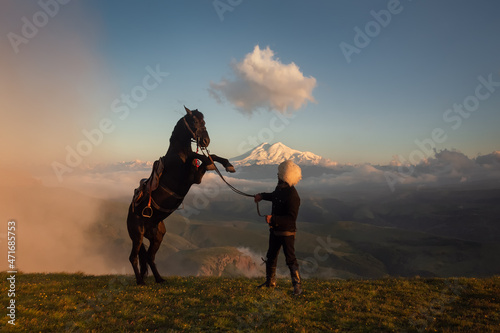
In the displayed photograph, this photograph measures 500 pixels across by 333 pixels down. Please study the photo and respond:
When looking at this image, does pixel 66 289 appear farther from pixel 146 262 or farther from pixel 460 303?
pixel 460 303

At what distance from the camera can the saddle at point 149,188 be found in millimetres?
10945

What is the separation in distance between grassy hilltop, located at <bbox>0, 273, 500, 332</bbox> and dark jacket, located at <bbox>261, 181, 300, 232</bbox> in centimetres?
251

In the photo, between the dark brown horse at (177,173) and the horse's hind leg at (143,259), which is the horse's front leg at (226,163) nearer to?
the dark brown horse at (177,173)

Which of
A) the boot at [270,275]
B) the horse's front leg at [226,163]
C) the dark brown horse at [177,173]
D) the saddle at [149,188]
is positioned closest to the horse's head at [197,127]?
the dark brown horse at [177,173]

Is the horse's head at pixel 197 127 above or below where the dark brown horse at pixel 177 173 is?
above

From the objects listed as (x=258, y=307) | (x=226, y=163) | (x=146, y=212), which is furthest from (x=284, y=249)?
(x=146, y=212)

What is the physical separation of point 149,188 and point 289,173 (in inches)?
228

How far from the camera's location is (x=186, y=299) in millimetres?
9336

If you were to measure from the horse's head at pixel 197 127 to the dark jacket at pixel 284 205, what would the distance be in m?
3.27

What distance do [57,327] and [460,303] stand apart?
41.1ft

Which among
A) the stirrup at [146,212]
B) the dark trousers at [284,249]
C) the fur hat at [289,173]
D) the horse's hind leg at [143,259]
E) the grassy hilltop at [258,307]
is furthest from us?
the horse's hind leg at [143,259]

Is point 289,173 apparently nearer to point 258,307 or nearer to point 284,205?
point 284,205

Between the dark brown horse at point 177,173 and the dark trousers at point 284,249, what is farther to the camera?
the dark brown horse at point 177,173

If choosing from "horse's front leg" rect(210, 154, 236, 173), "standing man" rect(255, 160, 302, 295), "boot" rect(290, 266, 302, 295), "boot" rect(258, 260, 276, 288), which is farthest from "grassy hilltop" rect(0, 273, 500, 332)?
"horse's front leg" rect(210, 154, 236, 173)
